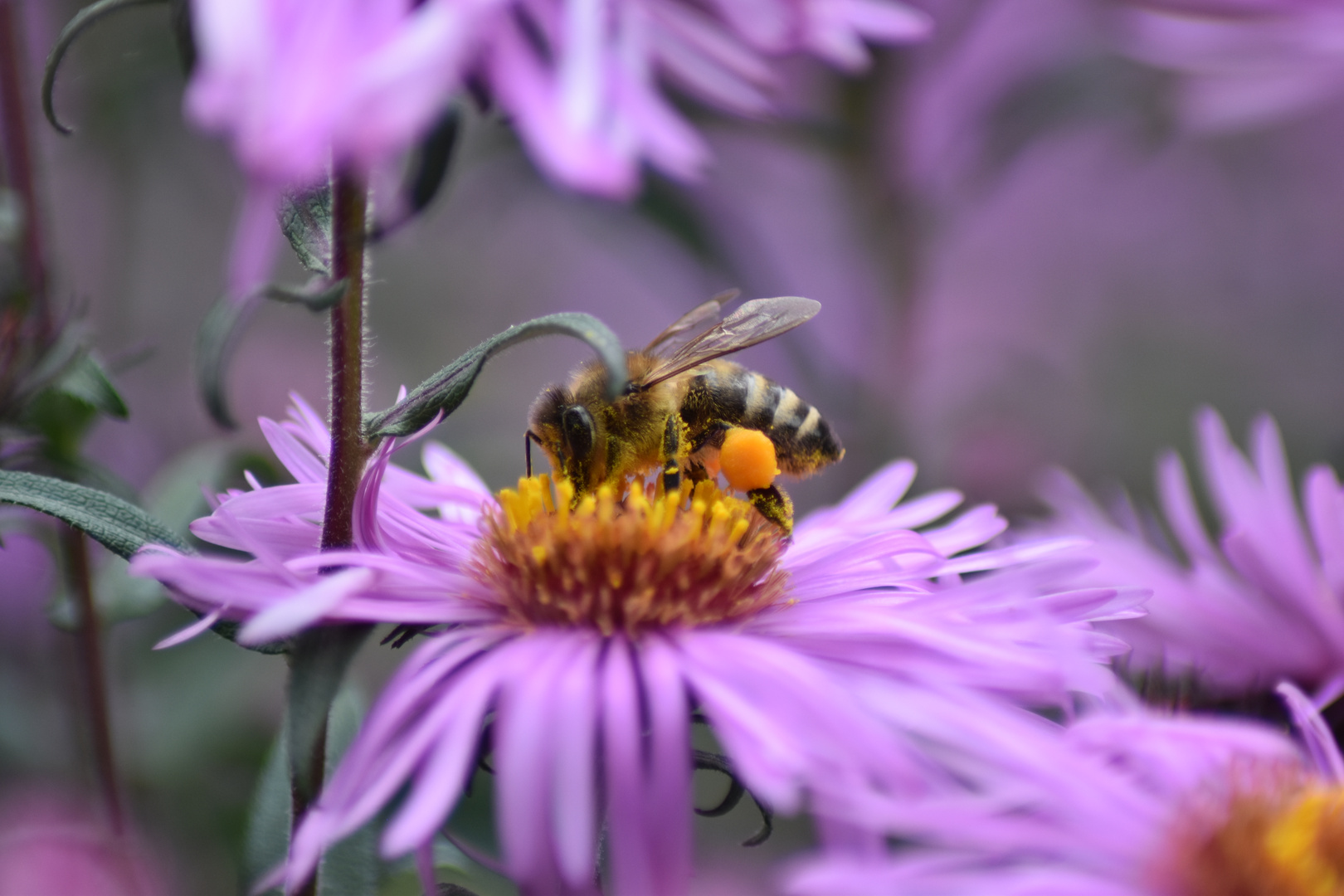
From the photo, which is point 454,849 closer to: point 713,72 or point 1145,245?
point 713,72

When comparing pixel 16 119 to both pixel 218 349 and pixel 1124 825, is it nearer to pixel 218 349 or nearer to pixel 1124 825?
pixel 218 349

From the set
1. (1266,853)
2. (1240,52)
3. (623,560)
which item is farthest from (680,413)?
(1240,52)

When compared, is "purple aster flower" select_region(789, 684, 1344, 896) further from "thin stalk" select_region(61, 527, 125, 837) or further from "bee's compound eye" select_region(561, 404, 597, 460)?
"thin stalk" select_region(61, 527, 125, 837)

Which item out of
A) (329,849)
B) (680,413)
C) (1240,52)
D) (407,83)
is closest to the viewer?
(407,83)

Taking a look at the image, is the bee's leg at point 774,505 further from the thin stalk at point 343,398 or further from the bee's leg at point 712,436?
the thin stalk at point 343,398

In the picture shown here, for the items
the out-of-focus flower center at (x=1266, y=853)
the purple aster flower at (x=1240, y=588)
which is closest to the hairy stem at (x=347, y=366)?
the out-of-focus flower center at (x=1266, y=853)

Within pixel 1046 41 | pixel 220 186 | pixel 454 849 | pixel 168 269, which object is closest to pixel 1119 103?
pixel 1046 41
